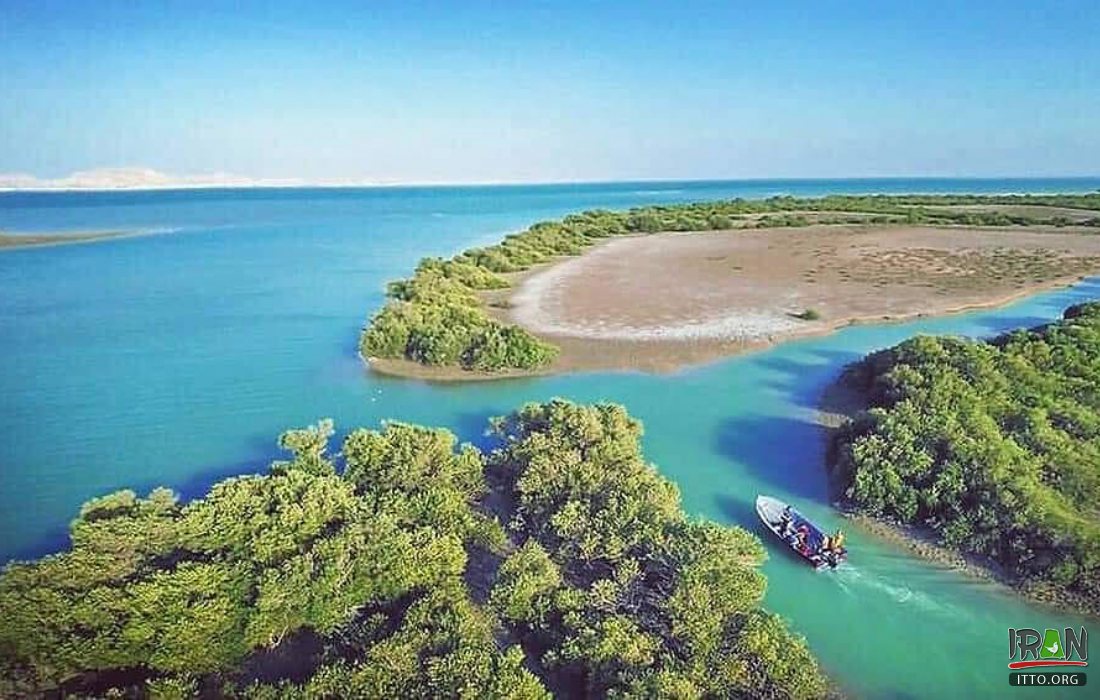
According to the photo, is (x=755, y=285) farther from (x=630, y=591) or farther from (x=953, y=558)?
(x=630, y=591)

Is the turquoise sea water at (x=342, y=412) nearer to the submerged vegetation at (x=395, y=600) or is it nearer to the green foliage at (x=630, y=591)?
the green foliage at (x=630, y=591)

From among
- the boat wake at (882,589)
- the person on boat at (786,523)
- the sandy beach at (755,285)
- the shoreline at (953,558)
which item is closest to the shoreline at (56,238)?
the sandy beach at (755,285)

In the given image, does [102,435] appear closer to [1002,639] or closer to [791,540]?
[791,540]

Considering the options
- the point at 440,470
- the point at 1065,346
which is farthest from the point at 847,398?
the point at 440,470

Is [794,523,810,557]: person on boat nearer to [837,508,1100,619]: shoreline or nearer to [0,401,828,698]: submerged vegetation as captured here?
[0,401,828,698]: submerged vegetation

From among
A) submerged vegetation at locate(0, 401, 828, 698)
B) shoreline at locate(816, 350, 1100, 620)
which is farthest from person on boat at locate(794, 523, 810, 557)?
shoreline at locate(816, 350, 1100, 620)

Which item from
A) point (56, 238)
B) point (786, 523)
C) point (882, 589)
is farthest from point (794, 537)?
point (56, 238)

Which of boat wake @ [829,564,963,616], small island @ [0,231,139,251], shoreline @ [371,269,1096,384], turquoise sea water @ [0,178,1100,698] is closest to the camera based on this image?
turquoise sea water @ [0,178,1100,698]
